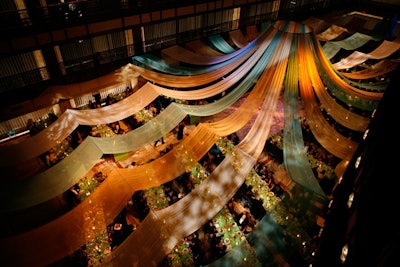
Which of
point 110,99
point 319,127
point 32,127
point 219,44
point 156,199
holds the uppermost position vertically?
point 219,44

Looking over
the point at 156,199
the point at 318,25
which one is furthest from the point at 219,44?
the point at 156,199

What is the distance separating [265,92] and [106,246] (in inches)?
254

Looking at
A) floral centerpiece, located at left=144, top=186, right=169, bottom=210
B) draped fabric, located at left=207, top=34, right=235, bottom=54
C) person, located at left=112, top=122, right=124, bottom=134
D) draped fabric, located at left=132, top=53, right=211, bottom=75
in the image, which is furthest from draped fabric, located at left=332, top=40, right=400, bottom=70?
person, located at left=112, top=122, right=124, bottom=134

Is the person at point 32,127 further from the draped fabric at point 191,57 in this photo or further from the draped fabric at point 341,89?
the draped fabric at point 341,89

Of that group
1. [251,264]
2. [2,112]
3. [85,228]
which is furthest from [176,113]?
[2,112]

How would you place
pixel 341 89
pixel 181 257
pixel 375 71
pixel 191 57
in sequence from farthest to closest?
pixel 375 71
pixel 191 57
pixel 341 89
pixel 181 257

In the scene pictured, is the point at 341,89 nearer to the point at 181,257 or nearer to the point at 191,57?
the point at 191,57

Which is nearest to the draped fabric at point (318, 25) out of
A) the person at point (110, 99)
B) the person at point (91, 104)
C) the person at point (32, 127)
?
the person at point (110, 99)

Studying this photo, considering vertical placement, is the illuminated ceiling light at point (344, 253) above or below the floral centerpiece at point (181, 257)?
above

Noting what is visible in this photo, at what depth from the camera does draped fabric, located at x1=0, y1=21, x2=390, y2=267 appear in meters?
6.18

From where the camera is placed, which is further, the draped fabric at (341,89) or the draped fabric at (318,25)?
the draped fabric at (318,25)

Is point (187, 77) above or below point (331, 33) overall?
below

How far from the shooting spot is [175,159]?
308 inches

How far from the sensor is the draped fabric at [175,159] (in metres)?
6.18
